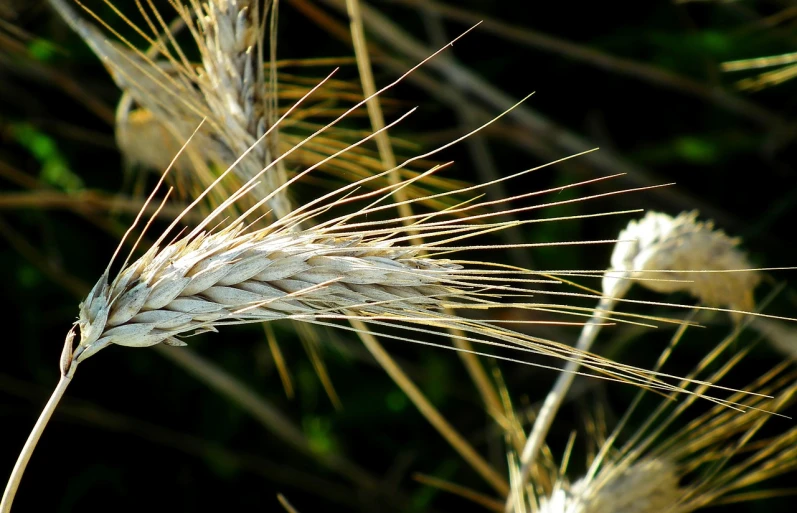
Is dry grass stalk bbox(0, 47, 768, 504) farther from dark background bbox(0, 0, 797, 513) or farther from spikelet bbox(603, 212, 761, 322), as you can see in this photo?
dark background bbox(0, 0, 797, 513)

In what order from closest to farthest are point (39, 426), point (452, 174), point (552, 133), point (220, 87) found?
1. point (39, 426)
2. point (220, 87)
3. point (552, 133)
4. point (452, 174)

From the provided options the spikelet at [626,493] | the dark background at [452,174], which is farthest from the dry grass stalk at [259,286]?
the dark background at [452,174]

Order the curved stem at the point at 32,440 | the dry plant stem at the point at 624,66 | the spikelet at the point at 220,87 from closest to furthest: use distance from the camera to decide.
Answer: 1. the curved stem at the point at 32,440
2. the spikelet at the point at 220,87
3. the dry plant stem at the point at 624,66

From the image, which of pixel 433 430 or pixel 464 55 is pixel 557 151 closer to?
pixel 464 55

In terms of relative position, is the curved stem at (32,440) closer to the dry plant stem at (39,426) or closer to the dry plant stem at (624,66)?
the dry plant stem at (39,426)

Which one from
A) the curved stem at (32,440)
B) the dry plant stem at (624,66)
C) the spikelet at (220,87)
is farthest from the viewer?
the dry plant stem at (624,66)

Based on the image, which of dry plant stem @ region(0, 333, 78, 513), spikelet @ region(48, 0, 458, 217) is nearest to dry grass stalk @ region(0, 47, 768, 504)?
dry plant stem @ region(0, 333, 78, 513)

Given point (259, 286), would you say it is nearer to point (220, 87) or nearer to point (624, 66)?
point (220, 87)

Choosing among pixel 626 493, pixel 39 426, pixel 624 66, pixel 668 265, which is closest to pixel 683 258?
pixel 668 265

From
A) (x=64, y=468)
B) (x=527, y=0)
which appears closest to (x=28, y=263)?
(x=64, y=468)

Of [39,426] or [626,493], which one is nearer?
[39,426]
